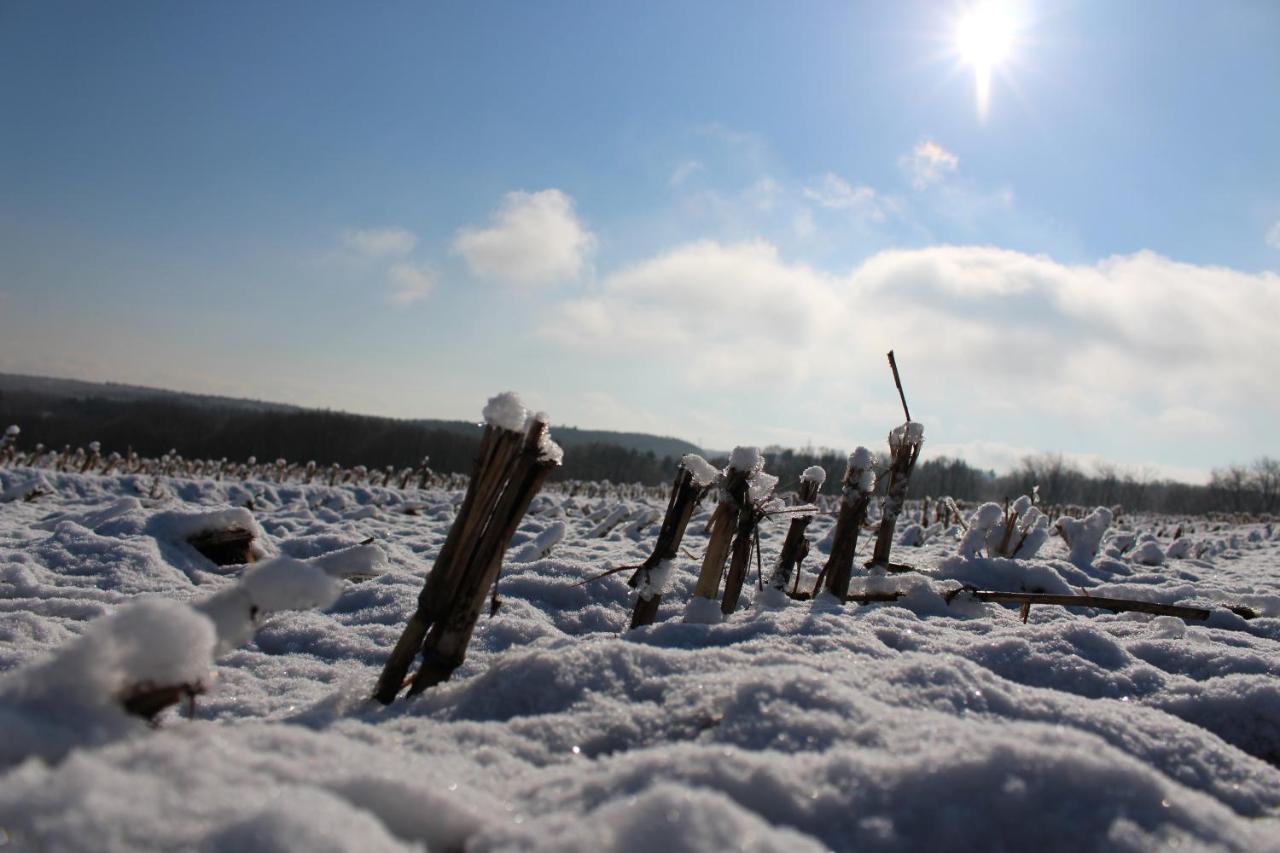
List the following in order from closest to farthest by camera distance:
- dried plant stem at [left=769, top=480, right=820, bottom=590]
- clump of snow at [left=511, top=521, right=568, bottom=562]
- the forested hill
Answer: dried plant stem at [left=769, top=480, right=820, bottom=590], clump of snow at [left=511, top=521, right=568, bottom=562], the forested hill

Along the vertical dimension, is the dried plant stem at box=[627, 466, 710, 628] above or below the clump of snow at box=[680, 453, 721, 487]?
below

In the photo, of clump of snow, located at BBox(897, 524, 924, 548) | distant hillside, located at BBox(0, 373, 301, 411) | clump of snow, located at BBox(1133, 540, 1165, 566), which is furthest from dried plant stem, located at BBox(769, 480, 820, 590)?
distant hillside, located at BBox(0, 373, 301, 411)

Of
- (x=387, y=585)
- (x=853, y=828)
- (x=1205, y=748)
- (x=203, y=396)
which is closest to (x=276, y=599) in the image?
(x=853, y=828)

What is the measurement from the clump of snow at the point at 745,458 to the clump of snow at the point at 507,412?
1105mm

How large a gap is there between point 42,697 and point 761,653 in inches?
61.0

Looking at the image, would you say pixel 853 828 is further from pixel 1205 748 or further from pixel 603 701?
pixel 1205 748

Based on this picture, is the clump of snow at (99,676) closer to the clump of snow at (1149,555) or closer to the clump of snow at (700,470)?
the clump of snow at (700,470)

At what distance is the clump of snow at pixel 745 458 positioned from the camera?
8.84 feet

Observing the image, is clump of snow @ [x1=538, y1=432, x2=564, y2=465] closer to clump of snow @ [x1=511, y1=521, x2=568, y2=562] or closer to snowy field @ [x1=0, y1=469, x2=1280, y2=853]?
snowy field @ [x1=0, y1=469, x2=1280, y2=853]

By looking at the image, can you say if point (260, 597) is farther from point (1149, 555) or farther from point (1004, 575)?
point (1149, 555)

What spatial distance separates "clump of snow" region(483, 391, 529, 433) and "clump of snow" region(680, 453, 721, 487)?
→ 837 mm

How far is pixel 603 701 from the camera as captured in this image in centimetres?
156

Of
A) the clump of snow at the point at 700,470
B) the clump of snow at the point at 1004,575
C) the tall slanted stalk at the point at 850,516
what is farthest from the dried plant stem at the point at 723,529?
the clump of snow at the point at 1004,575

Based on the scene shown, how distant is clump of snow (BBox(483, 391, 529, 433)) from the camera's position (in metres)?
1.81
